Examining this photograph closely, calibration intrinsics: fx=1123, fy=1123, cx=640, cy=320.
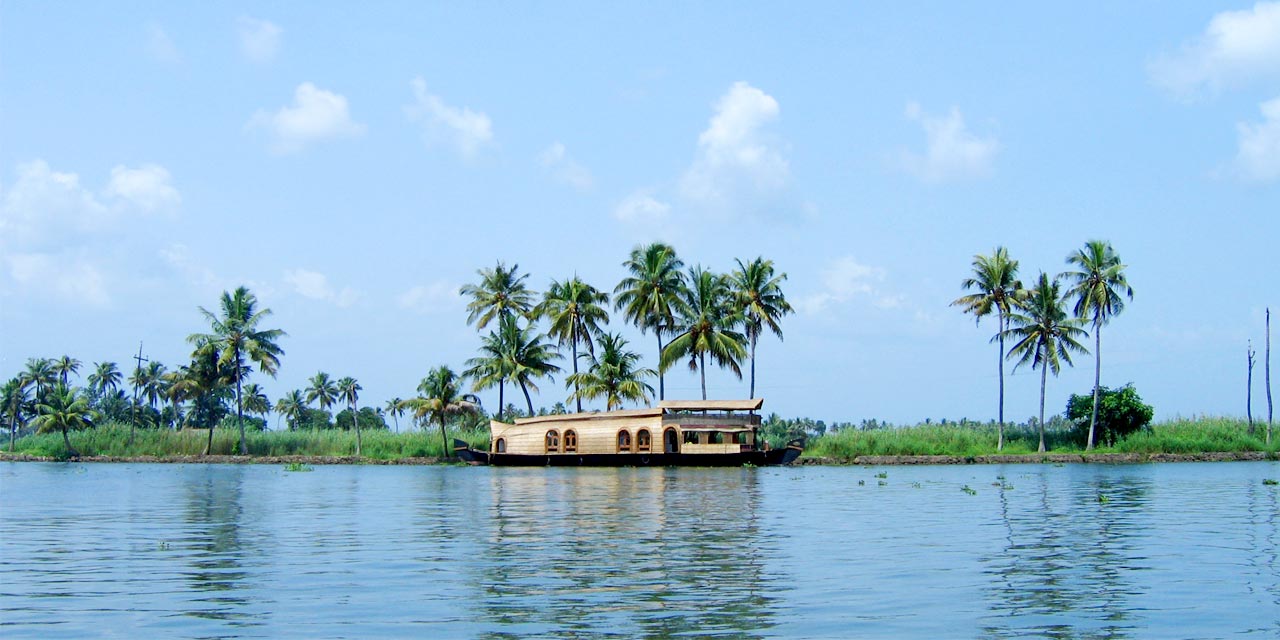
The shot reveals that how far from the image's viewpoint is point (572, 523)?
24.8 meters

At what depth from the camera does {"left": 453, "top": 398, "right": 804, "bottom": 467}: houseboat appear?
60.9 m

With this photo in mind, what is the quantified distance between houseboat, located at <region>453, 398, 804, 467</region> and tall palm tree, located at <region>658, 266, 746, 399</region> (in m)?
7.19

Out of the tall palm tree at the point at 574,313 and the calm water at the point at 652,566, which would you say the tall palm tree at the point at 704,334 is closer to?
the tall palm tree at the point at 574,313

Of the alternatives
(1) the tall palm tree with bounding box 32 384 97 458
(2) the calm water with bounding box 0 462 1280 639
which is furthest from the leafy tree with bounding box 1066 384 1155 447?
(1) the tall palm tree with bounding box 32 384 97 458

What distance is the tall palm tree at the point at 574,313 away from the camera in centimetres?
7331

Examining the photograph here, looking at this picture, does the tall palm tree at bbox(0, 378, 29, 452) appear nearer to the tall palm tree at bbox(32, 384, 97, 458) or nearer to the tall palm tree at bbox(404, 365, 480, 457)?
the tall palm tree at bbox(32, 384, 97, 458)

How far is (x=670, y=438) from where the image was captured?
6162 centimetres

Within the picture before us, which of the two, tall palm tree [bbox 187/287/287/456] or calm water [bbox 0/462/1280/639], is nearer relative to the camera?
calm water [bbox 0/462/1280/639]

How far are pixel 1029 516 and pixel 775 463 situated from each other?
1422 inches

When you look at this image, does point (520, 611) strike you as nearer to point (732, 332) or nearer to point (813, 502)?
point (813, 502)

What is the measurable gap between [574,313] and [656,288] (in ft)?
19.4

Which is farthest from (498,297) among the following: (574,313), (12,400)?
(12,400)

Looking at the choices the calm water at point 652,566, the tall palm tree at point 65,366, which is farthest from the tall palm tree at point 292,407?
the calm water at point 652,566

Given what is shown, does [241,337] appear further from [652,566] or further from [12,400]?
[652,566]
